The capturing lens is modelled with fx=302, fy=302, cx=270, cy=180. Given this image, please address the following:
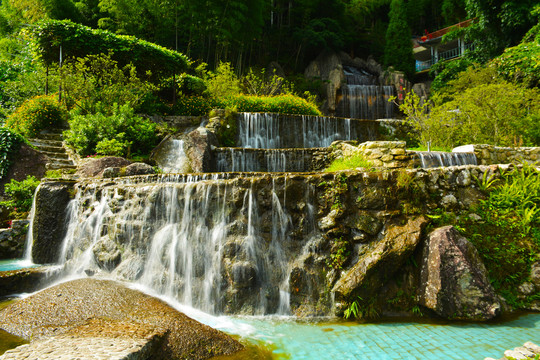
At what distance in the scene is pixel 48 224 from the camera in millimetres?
6531

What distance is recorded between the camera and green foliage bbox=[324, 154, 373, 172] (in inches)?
298

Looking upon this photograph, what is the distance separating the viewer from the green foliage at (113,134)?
1005cm

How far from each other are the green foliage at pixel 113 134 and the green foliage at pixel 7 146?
4.59 ft

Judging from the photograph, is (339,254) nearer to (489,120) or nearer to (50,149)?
(489,120)

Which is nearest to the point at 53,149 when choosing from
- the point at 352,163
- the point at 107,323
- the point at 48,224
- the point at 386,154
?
the point at 48,224

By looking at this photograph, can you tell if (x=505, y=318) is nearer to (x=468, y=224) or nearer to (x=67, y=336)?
(x=468, y=224)

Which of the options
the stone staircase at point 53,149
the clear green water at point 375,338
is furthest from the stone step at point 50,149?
the clear green water at point 375,338

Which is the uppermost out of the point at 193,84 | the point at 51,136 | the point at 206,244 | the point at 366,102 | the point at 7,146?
the point at 366,102

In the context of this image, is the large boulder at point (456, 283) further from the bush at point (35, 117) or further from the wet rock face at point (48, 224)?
the bush at point (35, 117)

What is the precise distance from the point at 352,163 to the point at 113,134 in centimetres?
803

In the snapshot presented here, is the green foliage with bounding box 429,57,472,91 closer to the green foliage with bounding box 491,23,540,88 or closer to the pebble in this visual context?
the green foliage with bounding box 491,23,540,88

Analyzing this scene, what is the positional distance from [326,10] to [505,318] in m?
29.7

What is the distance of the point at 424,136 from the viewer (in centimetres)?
1035

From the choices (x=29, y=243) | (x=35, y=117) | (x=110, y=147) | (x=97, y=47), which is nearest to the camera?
(x=29, y=243)
